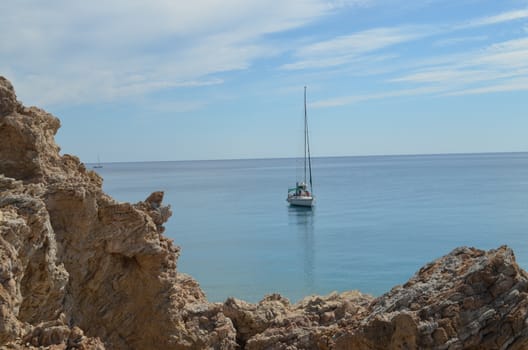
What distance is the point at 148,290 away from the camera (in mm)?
11695

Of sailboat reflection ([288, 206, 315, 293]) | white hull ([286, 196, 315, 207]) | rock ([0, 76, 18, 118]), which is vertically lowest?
sailboat reflection ([288, 206, 315, 293])

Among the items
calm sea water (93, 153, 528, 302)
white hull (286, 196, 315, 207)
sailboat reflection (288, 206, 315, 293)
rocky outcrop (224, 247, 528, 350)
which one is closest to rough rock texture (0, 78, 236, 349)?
rocky outcrop (224, 247, 528, 350)

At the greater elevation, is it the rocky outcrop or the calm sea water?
the rocky outcrop

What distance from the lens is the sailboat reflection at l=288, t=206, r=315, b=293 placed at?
3660 cm

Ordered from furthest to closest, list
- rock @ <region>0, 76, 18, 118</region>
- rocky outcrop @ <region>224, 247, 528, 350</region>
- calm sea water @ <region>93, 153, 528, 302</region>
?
calm sea water @ <region>93, 153, 528, 302</region> → rock @ <region>0, 76, 18, 118</region> → rocky outcrop @ <region>224, 247, 528, 350</region>

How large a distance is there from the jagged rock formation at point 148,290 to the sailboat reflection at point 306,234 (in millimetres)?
21399

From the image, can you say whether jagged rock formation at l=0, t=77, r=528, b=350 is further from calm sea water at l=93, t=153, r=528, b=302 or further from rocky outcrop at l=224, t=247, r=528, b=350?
calm sea water at l=93, t=153, r=528, b=302

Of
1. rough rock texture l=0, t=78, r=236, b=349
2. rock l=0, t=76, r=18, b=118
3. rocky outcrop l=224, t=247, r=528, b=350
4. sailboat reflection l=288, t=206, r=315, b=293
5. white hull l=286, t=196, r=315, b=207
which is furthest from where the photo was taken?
white hull l=286, t=196, r=315, b=207

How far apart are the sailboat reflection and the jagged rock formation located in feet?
70.2

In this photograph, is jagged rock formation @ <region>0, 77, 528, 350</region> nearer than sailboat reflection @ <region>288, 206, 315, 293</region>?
Yes

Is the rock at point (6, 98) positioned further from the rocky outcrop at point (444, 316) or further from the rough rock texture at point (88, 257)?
the rocky outcrop at point (444, 316)

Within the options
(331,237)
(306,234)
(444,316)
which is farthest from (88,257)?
(306,234)

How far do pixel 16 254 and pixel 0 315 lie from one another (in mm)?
1327

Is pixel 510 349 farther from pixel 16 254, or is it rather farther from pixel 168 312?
pixel 16 254
